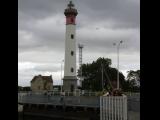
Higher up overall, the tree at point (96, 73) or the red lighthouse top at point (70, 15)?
the red lighthouse top at point (70, 15)

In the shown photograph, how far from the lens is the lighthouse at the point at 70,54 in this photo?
71562 mm

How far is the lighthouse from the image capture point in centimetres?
7156

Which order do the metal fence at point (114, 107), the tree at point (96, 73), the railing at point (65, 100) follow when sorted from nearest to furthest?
the metal fence at point (114, 107), the railing at point (65, 100), the tree at point (96, 73)

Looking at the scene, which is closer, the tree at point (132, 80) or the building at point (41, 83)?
the tree at point (132, 80)

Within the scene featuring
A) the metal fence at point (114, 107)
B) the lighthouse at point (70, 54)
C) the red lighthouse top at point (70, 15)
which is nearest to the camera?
the metal fence at point (114, 107)

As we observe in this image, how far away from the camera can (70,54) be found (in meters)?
71.8

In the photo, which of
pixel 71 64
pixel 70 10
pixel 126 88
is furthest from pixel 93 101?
pixel 126 88

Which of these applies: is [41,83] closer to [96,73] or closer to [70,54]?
[96,73]

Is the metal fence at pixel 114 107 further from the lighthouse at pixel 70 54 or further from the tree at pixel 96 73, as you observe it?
the tree at pixel 96 73

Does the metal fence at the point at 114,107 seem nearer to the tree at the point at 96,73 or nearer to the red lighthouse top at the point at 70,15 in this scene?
the red lighthouse top at the point at 70,15

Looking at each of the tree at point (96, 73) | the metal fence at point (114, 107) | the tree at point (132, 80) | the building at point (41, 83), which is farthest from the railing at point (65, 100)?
the building at point (41, 83)

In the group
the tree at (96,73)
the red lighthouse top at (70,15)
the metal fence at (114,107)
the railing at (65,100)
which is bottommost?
the railing at (65,100)
